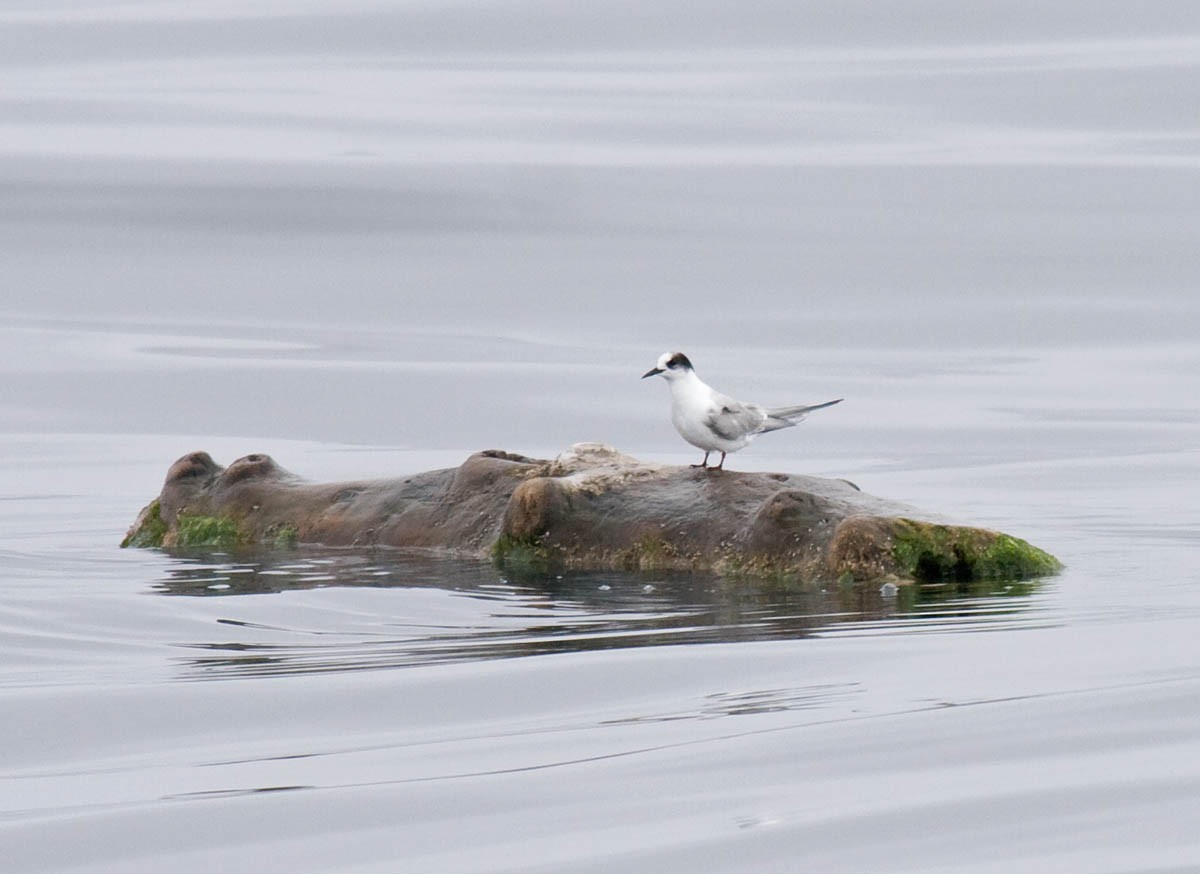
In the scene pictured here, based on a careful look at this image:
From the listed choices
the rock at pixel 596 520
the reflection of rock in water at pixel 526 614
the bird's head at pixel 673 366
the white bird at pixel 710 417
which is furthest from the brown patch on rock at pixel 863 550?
the bird's head at pixel 673 366

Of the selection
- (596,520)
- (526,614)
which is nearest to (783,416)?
(596,520)

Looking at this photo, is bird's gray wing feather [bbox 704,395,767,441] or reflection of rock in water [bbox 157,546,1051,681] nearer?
reflection of rock in water [bbox 157,546,1051,681]

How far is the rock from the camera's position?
11.8 metres

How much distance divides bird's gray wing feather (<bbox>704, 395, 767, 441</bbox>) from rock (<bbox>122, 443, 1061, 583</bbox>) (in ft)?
1.04

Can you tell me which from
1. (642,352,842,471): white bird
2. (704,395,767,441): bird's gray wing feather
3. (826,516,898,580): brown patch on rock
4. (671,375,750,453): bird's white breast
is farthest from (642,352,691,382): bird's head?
(826,516,898,580): brown patch on rock

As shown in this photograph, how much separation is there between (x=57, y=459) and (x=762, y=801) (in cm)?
1647

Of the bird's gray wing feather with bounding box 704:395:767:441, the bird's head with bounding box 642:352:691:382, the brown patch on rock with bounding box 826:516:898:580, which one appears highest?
the bird's head with bounding box 642:352:691:382

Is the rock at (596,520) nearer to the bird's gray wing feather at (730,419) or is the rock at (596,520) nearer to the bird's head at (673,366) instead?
the bird's gray wing feather at (730,419)

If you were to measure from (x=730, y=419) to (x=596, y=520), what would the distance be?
971mm

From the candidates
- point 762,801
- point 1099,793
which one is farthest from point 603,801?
point 1099,793

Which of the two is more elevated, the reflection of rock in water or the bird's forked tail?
the bird's forked tail

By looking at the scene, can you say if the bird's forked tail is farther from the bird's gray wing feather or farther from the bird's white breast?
the bird's white breast

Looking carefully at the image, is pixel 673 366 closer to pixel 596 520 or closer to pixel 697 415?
pixel 697 415

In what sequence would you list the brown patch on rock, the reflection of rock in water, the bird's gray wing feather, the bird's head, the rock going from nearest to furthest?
the reflection of rock in water → the brown patch on rock → the rock → the bird's gray wing feather → the bird's head
